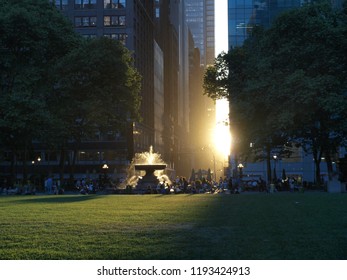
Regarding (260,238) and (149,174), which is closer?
(260,238)

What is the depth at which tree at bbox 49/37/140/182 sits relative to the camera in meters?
52.2

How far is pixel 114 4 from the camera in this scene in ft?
328

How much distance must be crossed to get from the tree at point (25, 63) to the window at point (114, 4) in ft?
159

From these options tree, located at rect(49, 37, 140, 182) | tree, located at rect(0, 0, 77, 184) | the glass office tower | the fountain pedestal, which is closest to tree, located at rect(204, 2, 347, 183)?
the fountain pedestal

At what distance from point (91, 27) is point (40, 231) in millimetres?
89224

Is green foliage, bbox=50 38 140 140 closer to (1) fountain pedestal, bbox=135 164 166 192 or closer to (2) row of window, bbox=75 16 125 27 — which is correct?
(1) fountain pedestal, bbox=135 164 166 192

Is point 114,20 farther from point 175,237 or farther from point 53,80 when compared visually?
point 175,237

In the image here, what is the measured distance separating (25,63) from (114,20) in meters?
52.7

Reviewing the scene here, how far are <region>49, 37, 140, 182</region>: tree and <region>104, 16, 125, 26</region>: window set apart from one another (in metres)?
43.4

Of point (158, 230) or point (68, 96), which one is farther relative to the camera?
point (68, 96)

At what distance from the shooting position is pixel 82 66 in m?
52.4

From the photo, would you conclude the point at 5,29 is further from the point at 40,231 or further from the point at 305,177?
the point at 305,177

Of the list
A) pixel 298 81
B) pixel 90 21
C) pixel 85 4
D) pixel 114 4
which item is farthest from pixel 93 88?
pixel 85 4

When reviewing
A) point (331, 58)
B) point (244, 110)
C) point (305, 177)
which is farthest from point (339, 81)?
point (305, 177)
